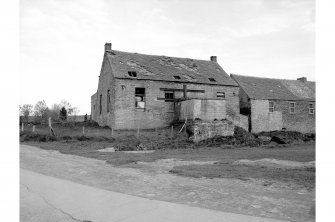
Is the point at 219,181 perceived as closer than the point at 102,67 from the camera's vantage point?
Yes

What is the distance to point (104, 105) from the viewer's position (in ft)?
105

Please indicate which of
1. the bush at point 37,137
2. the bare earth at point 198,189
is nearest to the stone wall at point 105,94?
the bush at point 37,137

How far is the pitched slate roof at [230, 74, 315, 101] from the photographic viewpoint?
118 ft

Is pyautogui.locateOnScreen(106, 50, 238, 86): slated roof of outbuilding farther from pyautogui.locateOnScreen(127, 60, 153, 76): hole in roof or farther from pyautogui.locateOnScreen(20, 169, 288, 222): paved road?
pyautogui.locateOnScreen(20, 169, 288, 222): paved road

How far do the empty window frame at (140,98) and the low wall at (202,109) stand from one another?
365cm

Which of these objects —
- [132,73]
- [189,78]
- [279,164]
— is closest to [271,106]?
[189,78]

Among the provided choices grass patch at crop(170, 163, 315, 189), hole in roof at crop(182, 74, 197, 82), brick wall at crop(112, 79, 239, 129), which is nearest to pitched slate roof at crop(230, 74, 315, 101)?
brick wall at crop(112, 79, 239, 129)

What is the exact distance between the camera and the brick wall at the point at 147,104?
1131 inches

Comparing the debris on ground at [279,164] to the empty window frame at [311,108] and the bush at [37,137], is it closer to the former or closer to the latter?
the bush at [37,137]

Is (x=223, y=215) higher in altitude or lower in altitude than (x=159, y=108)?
lower

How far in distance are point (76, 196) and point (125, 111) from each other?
21.6 meters
